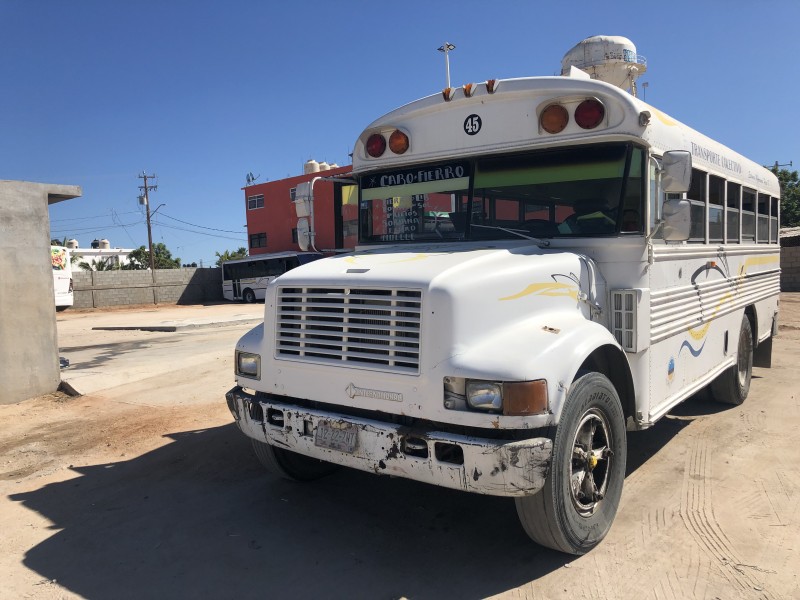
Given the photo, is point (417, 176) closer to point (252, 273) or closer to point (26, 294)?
point (26, 294)

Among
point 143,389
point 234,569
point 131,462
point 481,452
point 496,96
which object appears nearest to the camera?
point 481,452

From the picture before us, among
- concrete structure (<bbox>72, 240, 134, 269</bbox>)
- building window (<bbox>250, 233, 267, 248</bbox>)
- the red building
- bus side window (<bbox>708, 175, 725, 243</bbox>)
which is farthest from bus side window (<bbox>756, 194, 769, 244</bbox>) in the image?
concrete structure (<bbox>72, 240, 134, 269</bbox>)

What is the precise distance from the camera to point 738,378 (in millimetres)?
6555

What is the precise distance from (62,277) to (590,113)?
2869 centimetres

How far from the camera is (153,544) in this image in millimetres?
3705

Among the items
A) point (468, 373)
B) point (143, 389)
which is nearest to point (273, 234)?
point (143, 389)

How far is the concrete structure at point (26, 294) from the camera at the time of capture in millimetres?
7266

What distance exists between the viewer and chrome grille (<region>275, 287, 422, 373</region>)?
320 cm

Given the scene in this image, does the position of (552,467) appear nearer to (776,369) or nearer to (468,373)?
(468,373)

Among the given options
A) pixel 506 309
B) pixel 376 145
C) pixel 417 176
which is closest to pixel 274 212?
pixel 376 145

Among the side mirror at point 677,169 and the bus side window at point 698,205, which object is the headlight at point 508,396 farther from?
the bus side window at point 698,205

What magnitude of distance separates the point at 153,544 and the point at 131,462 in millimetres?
1757

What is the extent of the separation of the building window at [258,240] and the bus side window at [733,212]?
120 feet

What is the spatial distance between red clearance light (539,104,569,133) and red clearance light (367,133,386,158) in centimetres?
132
